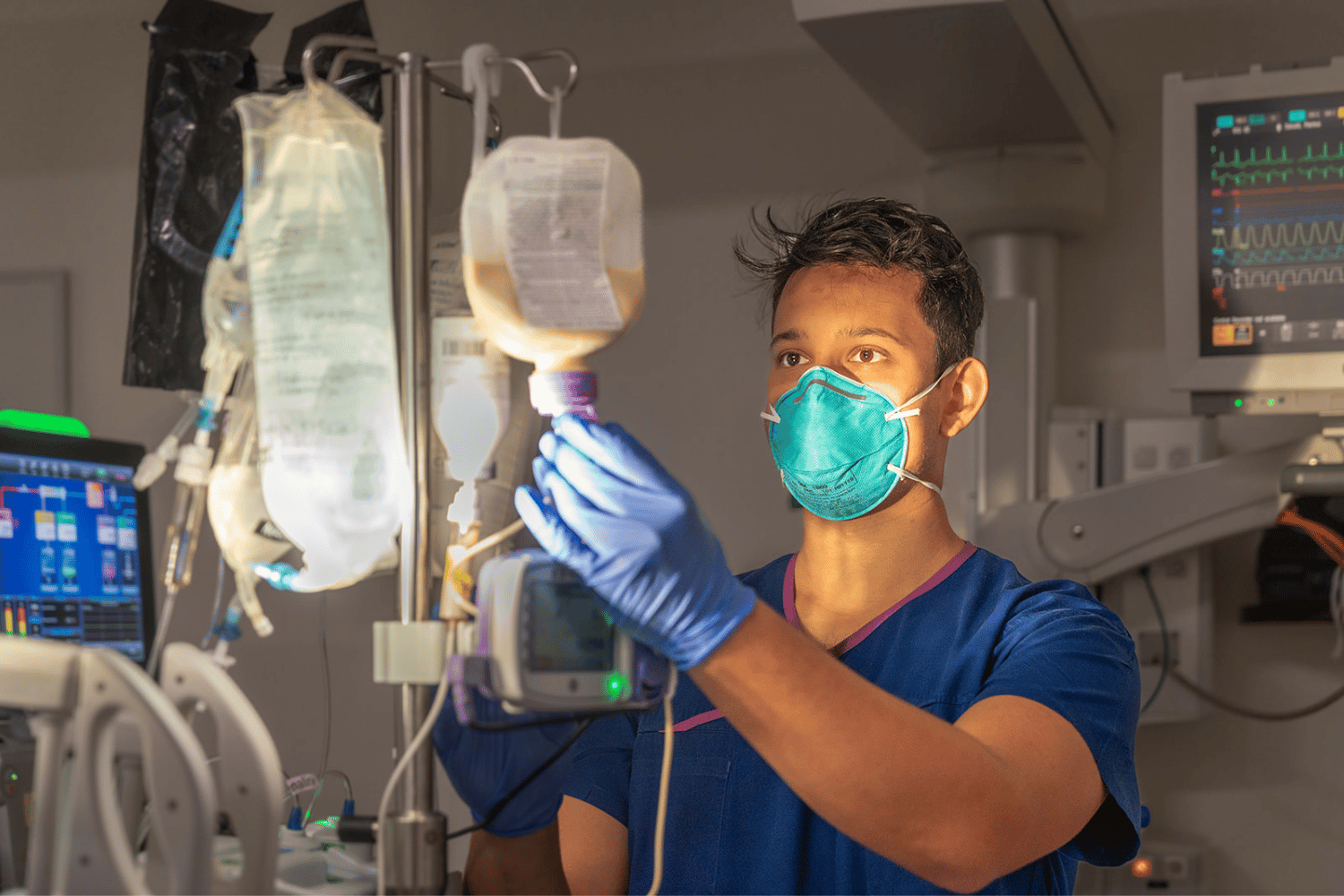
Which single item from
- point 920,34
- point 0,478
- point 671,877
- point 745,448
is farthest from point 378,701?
point 920,34

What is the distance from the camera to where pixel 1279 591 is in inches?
93.0

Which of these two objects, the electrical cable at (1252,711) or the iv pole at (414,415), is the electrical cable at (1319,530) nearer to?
the electrical cable at (1252,711)

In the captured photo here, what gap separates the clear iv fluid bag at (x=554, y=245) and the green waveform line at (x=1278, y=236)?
1579 millimetres

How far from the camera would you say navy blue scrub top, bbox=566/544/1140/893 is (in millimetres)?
1165

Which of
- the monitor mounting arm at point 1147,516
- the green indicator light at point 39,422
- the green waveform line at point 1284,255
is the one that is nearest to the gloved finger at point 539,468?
the green indicator light at point 39,422

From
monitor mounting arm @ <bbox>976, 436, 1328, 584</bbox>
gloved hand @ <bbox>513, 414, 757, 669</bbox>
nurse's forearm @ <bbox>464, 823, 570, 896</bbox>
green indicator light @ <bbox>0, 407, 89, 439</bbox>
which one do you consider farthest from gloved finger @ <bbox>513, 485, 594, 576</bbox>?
monitor mounting arm @ <bbox>976, 436, 1328, 584</bbox>

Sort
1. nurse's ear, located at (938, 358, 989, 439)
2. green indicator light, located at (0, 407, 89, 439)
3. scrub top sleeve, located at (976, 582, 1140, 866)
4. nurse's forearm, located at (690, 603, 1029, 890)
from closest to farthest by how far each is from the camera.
Result: 1. nurse's forearm, located at (690, 603, 1029, 890)
2. scrub top sleeve, located at (976, 582, 1140, 866)
3. nurse's ear, located at (938, 358, 989, 439)
4. green indicator light, located at (0, 407, 89, 439)

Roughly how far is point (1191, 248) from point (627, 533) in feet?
5.27

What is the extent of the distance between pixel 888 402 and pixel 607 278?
609 mm

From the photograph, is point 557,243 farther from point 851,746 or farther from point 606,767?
point 606,767

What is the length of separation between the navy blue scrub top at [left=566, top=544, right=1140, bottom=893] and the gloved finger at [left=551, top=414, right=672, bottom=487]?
19.0 inches

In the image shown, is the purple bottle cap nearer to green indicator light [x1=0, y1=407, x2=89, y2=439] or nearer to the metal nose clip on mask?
the metal nose clip on mask

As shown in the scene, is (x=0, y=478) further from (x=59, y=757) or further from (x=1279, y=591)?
(x=1279, y=591)

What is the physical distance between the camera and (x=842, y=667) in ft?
3.16
